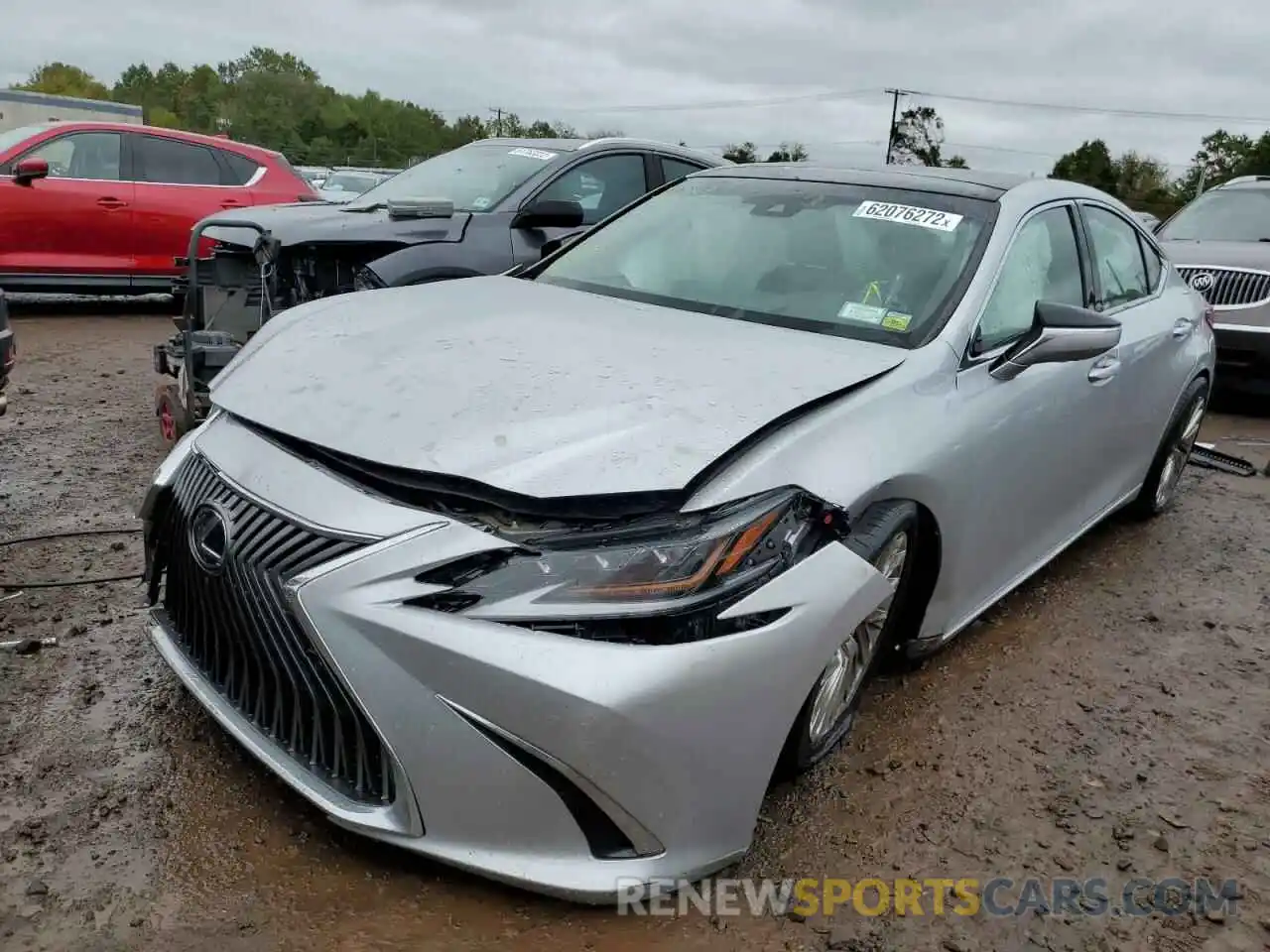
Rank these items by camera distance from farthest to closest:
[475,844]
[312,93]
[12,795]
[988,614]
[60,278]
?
[312,93] → [60,278] → [988,614] → [12,795] → [475,844]

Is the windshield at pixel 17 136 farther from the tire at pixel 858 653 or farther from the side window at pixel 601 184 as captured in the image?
the tire at pixel 858 653

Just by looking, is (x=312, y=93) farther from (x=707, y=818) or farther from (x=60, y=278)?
(x=707, y=818)

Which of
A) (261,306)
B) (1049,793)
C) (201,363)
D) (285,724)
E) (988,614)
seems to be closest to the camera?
(285,724)

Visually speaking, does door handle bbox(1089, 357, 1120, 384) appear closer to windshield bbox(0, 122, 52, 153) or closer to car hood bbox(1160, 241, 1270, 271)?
car hood bbox(1160, 241, 1270, 271)

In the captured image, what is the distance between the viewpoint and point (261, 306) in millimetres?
5195

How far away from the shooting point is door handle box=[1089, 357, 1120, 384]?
Result: 12.2 ft

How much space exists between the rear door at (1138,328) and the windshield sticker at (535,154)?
10.5 ft

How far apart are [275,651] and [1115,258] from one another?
3665mm

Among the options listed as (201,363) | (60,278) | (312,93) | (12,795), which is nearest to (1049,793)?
(12,795)

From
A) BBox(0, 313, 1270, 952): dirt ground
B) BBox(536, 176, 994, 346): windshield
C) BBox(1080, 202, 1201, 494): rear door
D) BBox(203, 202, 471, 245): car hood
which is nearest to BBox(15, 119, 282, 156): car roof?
BBox(203, 202, 471, 245): car hood

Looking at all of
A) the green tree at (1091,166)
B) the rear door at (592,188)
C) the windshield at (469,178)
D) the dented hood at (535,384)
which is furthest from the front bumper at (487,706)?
the green tree at (1091,166)

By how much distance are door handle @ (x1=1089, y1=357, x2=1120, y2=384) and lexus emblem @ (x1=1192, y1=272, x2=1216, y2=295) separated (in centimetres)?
501

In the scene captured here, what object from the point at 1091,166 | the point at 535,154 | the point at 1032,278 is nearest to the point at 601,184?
the point at 535,154

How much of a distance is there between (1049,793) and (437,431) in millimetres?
1893
